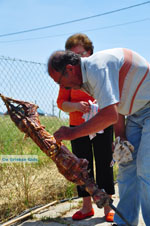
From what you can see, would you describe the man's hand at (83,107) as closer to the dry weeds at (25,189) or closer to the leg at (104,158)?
the leg at (104,158)

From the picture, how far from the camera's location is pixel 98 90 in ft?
7.06

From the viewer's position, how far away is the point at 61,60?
224 cm

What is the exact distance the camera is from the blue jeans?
8.21ft

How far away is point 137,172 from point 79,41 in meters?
1.62

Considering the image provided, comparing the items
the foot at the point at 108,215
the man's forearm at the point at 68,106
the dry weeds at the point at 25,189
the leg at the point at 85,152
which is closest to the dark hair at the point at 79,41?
the man's forearm at the point at 68,106

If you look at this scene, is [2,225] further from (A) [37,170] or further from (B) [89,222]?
(A) [37,170]

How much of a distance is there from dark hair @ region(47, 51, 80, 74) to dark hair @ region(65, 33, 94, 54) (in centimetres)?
107

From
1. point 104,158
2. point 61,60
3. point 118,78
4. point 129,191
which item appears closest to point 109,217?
point 129,191

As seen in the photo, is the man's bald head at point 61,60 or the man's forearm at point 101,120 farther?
the man's bald head at point 61,60

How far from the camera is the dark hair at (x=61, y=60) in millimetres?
2240

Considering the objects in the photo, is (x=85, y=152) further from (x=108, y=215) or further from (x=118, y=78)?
(x=118, y=78)

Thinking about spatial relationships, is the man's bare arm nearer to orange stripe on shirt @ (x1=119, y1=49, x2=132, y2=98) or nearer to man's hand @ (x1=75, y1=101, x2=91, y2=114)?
orange stripe on shirt @ (x1=119, y1=49, x2=132, y2=98)

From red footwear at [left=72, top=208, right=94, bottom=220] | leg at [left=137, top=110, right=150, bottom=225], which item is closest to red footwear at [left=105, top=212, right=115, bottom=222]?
red footwear at [left=72, top=208, right=94, bottom=220]

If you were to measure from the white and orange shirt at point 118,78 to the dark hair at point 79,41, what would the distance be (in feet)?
3.21
